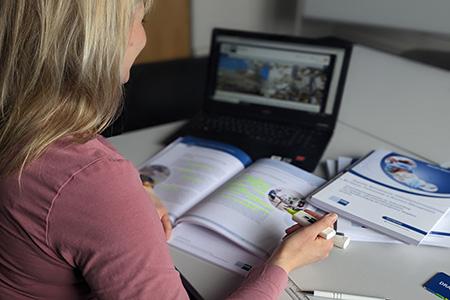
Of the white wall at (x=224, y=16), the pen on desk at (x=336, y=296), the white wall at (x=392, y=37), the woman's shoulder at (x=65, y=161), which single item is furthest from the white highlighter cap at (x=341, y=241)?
the white wall at (x=224, y=16)

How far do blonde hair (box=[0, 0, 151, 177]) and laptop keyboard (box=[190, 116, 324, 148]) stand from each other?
60 centimetres

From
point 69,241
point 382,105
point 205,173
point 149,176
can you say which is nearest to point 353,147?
point 382,105

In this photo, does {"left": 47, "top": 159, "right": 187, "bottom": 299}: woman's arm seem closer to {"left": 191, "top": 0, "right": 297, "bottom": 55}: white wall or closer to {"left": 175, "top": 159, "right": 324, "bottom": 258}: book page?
{"left": 175, "top": 159, "right": 324, "bottom": 258}: book page

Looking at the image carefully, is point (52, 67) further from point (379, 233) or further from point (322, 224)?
point (379, 233)

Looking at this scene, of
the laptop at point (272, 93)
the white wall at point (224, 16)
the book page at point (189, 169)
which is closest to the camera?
the book page at point (189, 169)

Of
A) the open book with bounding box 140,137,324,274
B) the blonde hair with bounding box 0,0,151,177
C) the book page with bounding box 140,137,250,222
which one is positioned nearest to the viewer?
the blonde hair with bounding box 0,0,151,177

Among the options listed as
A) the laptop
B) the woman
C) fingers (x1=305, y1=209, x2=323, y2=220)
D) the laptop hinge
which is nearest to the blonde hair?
the woman

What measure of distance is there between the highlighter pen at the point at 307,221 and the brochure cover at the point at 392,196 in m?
0.07

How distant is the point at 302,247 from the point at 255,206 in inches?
5.6

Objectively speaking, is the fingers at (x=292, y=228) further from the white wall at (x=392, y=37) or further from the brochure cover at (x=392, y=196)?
the white wall at (x=392, y=37)

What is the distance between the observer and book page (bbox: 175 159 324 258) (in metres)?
0.81

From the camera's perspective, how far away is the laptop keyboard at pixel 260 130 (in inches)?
45.6

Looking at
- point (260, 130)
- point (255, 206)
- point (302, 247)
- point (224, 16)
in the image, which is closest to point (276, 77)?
point (260, 130)

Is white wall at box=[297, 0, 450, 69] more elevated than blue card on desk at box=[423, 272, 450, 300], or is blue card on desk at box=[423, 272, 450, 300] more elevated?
white wall at box=[297, 0, 450, 69]
